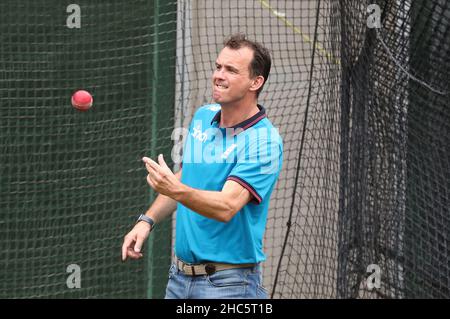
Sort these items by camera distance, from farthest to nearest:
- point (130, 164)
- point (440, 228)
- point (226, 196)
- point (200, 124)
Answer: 1. point (130, 164)
2. point (440, 228)
3. point (200, 124)
4. point (226, 196)

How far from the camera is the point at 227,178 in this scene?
509cm

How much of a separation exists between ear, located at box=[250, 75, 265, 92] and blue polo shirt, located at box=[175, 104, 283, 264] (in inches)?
5.3

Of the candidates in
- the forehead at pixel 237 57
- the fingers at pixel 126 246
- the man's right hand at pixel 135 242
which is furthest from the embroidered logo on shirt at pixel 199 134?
the fingers at pixel 126 246

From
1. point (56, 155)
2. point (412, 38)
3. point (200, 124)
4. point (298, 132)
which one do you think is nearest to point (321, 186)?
point (298, 132)

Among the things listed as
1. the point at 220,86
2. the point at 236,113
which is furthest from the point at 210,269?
the point at 220,86

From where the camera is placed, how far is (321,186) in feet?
25.4

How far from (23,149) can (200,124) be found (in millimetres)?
2432

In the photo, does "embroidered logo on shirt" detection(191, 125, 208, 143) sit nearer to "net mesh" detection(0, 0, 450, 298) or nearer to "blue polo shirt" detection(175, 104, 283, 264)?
"blue polo shirt" detection(175, 104, 283, 264)

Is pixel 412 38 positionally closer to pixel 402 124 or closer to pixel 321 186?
pixel 402 124

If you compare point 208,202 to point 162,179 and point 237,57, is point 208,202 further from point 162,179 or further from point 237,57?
point 237,57

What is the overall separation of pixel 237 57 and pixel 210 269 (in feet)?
3.44

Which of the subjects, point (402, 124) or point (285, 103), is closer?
point (402, 124)

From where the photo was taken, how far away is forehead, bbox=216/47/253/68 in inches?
209
